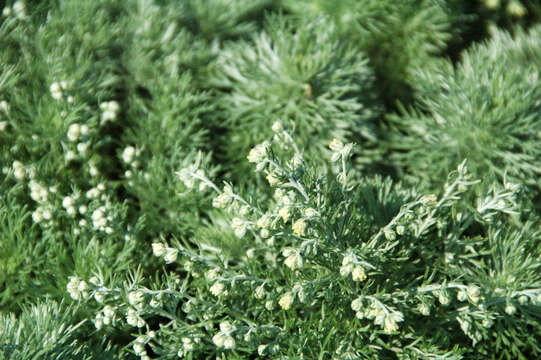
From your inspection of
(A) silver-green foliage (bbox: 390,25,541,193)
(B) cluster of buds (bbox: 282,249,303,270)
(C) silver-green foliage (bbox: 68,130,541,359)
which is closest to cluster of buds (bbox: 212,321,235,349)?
(C) silver-green foliage (bbox: 68,130,541,359)

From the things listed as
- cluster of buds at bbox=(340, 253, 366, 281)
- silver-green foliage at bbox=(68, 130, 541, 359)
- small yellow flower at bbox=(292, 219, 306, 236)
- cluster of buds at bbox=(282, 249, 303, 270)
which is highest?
small yellow flower at bbox=(292, 219, 306, 236)

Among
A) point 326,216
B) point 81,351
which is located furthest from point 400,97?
point 81,351

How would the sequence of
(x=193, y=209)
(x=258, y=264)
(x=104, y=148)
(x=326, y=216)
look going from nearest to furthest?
1. (x=326, y=216)
2. (x=258, y=264)
3. (x=193, y=209)
4. (x=104, y=148)

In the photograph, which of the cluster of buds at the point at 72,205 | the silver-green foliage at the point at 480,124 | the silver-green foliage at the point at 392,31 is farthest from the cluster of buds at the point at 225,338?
the silver-green foliage at the point at 392,31

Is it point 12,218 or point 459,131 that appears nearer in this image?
point 12,218

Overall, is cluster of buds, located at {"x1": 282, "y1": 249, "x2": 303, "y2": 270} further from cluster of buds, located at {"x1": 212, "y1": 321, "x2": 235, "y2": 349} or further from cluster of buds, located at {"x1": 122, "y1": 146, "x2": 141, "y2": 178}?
cluster of buds, located at {"x1": 122, "y1": 146, "x2": 141, "y2": 178}

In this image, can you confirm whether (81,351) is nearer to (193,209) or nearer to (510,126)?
(193,209)

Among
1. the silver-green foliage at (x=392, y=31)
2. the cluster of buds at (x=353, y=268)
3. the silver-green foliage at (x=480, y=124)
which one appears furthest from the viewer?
the silver-green foliage at (x=392, y=31)

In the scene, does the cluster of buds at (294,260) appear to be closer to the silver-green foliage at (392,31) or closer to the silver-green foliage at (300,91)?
the silver-green foliage at (300,91)
